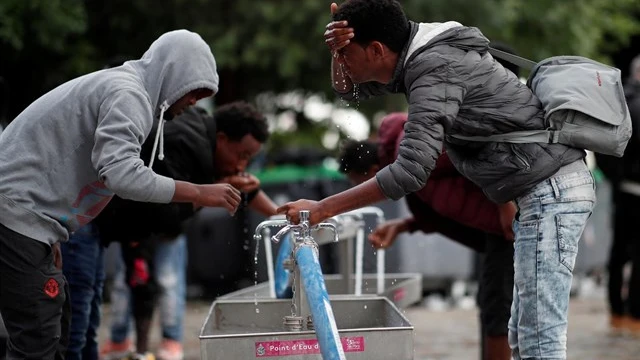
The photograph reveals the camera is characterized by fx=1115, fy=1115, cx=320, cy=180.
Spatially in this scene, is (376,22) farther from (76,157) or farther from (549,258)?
(76,157)

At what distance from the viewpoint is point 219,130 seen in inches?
245

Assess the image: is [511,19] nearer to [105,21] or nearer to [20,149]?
[105,21]

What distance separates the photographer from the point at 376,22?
4.37 m

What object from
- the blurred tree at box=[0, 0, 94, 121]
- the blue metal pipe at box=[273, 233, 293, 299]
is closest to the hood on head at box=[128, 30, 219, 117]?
the blue metal pipe at box=[273, 233, 293, 299]

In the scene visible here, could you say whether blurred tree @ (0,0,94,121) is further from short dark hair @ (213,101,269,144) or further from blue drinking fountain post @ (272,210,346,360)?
blue drinking fountain post @ (272,210,346,360)

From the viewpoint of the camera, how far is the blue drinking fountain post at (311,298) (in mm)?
3773

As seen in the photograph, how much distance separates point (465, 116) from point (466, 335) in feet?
18.5

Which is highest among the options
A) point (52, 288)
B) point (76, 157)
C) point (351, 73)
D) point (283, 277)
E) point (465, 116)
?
point (351, 73)

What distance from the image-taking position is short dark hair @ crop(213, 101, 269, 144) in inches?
242

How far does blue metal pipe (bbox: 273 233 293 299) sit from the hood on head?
1196 mm

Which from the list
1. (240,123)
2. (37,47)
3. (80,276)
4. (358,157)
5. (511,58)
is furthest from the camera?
(37,47)

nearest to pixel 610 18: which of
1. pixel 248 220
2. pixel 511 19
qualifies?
pixel 511 19

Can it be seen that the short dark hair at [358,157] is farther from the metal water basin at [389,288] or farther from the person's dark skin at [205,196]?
the person's dark skin at [205,196]

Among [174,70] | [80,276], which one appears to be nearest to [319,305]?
[174,70]
